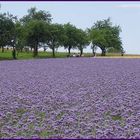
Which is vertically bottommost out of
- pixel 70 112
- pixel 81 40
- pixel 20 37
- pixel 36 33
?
pixel 70 112

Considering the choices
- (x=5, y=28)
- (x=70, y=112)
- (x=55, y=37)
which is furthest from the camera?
(x=55, y=37)

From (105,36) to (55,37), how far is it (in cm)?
2262

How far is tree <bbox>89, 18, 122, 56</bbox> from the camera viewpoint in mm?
91562

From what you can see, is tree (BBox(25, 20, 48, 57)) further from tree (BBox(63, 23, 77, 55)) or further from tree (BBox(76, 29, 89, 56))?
tree (BBox(76, 29, 89, 56))

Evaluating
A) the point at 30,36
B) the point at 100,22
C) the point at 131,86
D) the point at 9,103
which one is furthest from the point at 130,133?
the point at 100,22

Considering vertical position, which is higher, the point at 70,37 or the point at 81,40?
the point at 70,37

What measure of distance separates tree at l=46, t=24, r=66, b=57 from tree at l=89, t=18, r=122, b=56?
12211 millimetres

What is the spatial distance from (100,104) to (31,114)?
1.61 m

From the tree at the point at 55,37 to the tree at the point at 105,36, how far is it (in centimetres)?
1221

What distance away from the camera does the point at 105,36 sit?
317ft

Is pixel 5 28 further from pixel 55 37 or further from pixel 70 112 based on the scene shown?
pixel 70 112

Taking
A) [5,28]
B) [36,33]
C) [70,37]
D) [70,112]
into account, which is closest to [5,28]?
[5,28]

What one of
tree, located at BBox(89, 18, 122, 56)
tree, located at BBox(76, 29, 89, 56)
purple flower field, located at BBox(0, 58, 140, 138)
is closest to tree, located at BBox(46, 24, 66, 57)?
tree, located at BBox(76, 29, 89, 56)

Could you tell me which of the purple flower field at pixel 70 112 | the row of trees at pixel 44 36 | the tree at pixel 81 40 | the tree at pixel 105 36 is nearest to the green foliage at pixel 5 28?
the row of trees at pixel 44 36
